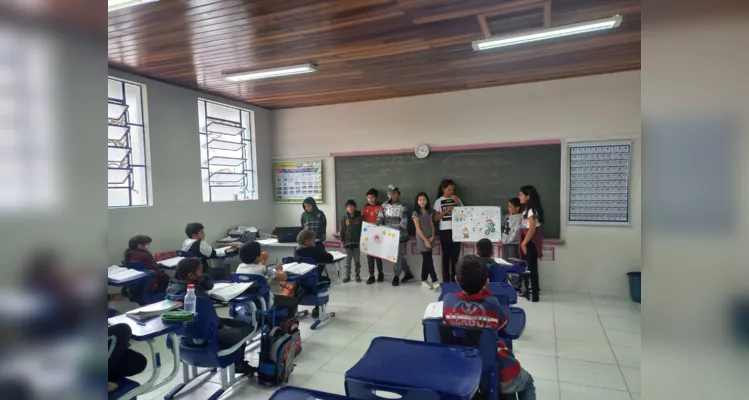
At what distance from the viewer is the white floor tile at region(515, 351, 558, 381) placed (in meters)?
2.86

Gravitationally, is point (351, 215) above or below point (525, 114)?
below

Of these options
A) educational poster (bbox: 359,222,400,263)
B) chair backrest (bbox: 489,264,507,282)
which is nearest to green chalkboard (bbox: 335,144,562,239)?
educational poster (bbox: 359,222,400,263)

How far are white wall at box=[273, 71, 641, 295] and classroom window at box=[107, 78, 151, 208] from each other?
2409mm

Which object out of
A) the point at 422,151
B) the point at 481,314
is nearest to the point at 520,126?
the point at 422,151

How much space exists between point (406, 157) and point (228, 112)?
9.16ft

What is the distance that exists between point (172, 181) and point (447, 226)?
11.9 feet

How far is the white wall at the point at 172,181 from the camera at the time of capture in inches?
178

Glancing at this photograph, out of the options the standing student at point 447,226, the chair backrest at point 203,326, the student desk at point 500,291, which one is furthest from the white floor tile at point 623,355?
the chair backrest at point 203,326

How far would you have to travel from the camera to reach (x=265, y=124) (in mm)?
6543

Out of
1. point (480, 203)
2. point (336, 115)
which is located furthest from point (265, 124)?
point (480, 203)

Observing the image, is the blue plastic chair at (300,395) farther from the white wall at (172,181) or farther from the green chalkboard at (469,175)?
the green chalkboard at (469,175)

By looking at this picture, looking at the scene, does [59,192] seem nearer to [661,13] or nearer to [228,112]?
[661,13]

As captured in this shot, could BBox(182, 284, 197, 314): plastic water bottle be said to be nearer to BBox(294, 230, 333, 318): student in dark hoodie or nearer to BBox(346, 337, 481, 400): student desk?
BBox(346, 337, 481, 400): student desk

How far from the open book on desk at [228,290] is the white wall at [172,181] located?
2116 mm
